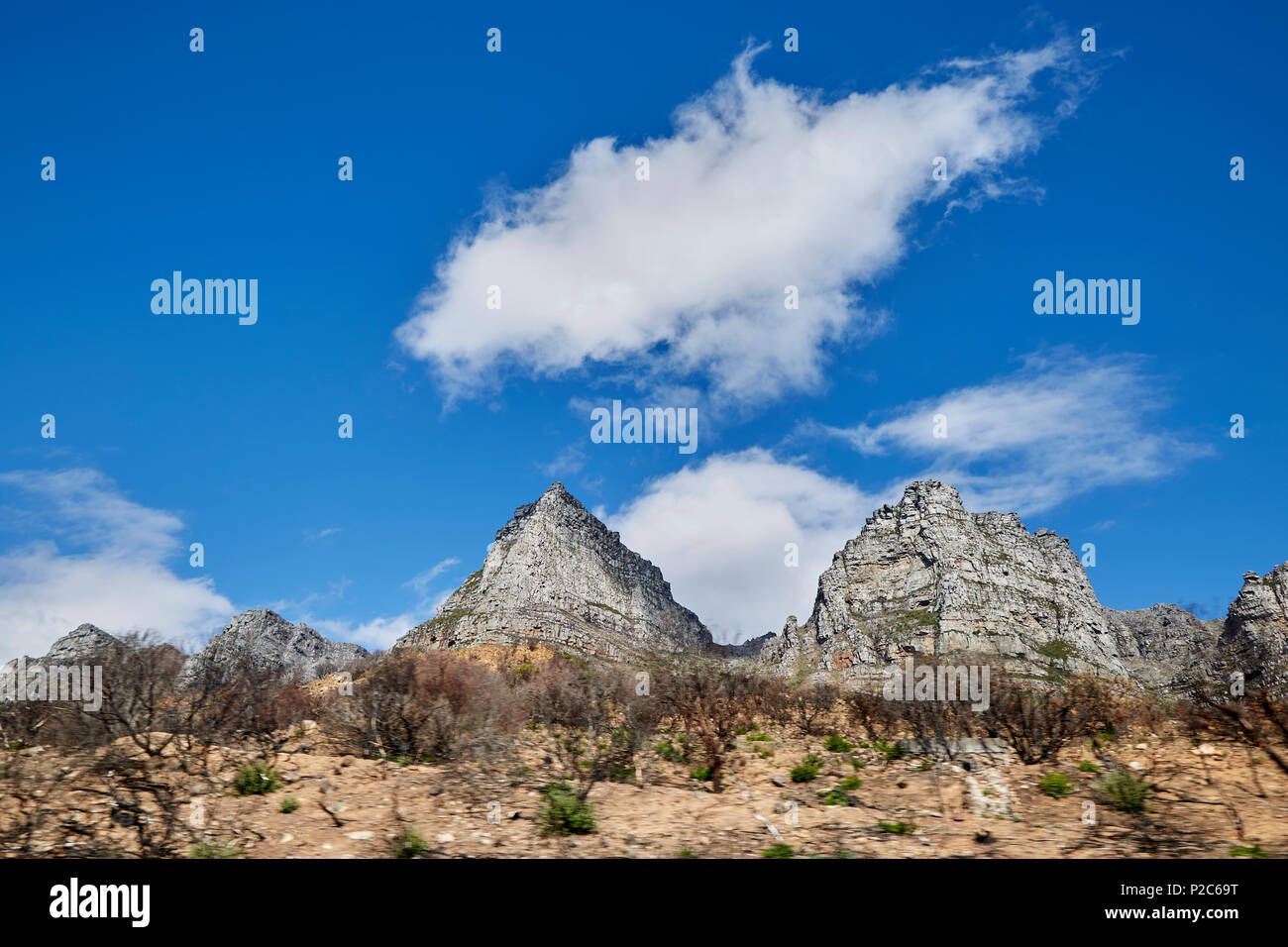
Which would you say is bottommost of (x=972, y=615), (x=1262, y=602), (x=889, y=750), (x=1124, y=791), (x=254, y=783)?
(x=972, y=615)

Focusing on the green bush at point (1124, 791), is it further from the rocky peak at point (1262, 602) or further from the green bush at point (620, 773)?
the rocky peak at point (1262, 602)

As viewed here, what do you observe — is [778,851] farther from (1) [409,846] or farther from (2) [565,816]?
(1) [409,846]

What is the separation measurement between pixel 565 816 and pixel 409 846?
232 centimetres

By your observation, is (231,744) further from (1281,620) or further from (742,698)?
(1281,620)

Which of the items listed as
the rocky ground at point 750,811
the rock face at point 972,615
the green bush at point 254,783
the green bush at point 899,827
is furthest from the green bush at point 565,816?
the rock face at point 972,615

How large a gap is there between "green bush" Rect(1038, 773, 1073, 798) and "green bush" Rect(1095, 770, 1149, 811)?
596 mm

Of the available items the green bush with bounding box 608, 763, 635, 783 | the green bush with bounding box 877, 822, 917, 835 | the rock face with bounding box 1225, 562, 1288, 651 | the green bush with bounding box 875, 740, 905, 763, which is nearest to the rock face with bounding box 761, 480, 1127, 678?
the rock face with bounding box 1225, 562, 1288, 651

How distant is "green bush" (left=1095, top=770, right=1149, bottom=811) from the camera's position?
10.9 m

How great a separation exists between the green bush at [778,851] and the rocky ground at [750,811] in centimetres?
16

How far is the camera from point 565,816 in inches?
418

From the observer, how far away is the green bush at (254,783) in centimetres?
1221

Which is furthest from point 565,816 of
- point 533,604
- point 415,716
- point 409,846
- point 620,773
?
point 533,604
